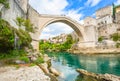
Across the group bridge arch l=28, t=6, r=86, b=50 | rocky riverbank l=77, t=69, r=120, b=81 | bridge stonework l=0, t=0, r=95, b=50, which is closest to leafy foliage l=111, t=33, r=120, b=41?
bridge stonework l=0, t=0, r=95, b=50

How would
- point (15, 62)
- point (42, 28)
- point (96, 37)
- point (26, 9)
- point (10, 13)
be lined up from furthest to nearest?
point (96, 37), point (42, 28), point (26, 9), point (10, 13), point (15, 62)

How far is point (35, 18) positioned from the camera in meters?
26.0

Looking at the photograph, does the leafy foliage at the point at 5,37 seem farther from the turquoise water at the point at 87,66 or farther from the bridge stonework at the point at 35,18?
the turquoise water at the point at 87,66

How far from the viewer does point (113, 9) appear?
51.4 m

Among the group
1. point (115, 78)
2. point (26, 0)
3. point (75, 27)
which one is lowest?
point (115, 78)

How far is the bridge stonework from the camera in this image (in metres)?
15.3

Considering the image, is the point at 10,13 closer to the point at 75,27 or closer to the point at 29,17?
the point at 29,17

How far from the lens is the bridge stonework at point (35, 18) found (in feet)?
50.1

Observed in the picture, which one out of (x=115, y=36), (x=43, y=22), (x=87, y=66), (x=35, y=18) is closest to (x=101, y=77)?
(x=87, y=66)

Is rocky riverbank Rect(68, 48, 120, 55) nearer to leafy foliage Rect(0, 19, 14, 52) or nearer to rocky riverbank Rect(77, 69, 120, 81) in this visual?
rocky riverbank Rect(77, 69, 120, 81)

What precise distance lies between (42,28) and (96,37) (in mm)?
17549

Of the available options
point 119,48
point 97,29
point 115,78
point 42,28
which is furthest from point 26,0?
point 97,29

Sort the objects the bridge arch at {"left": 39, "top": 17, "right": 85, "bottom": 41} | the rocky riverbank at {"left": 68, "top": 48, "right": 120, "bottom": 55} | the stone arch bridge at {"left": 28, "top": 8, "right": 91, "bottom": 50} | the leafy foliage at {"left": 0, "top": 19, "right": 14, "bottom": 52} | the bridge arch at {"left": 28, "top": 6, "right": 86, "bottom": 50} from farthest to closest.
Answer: the rocky riverbank at {"left": 68, "top": 48, "right": 120, "bottom": 55}, the bridge arch at {"left": 39, "top": 17, "right": 85, "bottom": 41}, the stone arch bridge at {"left": 28, "top": 8, "right": 91, "bottom": 50}, the bridge arch at {"left": 28, "top": 6, "right": 86, "bottom": 50}, the leafy foliage at {"left": 0, "top": 19, "right": 14, "bottom": 52}

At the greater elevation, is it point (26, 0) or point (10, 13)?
point (26, 0)
